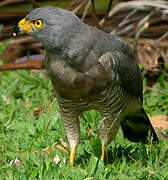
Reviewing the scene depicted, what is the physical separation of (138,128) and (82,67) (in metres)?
1.38

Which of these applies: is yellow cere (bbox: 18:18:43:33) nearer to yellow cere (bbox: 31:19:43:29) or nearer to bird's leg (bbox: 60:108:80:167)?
yellow cere (bbox: 31:19:43:29)

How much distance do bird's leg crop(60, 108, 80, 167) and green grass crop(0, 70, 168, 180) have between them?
12 cm

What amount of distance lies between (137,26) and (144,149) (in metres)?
3.04

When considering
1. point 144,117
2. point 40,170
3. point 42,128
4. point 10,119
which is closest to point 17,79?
point 10,119

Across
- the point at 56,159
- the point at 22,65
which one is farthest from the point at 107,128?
the point at 22,65

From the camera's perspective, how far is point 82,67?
3875 millimetres

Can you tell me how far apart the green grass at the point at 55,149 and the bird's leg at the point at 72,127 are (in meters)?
0.12

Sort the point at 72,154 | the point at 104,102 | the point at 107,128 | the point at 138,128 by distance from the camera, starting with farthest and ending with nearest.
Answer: the point at 138,128, the point at 72,154, the point at 107,128, the point at 104,102

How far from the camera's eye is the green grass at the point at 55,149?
4.02 meters

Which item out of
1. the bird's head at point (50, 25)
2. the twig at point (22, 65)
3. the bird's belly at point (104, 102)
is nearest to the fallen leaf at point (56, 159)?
the bird's belly at point (104, 102)

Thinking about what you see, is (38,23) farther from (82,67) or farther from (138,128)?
(138,128)

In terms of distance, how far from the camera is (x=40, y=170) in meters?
4.00

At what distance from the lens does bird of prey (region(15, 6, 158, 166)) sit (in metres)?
3.77

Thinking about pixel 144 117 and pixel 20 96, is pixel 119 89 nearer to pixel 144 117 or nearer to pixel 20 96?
pixel 144 117
